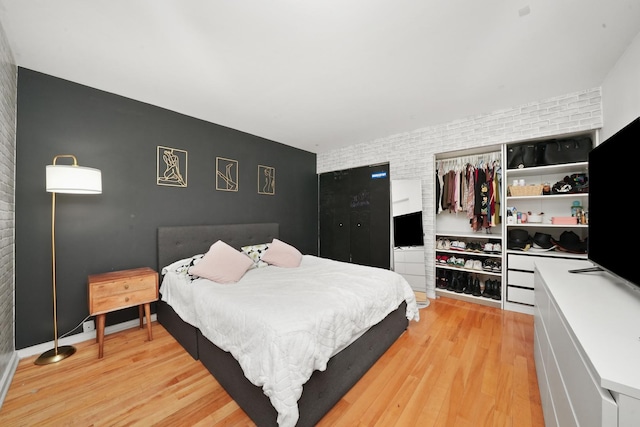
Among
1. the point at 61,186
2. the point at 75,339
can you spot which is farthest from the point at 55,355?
the point at 61,186

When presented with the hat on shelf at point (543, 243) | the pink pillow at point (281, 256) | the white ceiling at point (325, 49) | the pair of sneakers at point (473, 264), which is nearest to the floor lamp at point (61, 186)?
the white ceiling at point (325, 49)

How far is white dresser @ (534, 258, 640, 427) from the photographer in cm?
66

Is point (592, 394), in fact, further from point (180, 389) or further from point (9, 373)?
point (9, 373)

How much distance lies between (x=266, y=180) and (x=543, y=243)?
391cm

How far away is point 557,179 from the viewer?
299 cm

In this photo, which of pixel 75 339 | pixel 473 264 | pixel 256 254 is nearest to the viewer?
pixel 75 339

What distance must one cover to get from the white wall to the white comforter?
2312mm

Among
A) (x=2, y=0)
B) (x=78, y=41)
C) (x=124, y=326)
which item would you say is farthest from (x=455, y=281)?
(x=2, y=0)

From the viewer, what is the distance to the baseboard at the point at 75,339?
6.74 feet

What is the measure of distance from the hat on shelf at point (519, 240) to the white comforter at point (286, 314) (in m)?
1.68

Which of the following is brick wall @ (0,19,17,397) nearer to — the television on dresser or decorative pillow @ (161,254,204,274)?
decorative pillow @ (161,254,204,274)

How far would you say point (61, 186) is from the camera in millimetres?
1907

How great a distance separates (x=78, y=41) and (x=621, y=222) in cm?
377

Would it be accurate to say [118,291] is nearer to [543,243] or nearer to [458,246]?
[458,246]
